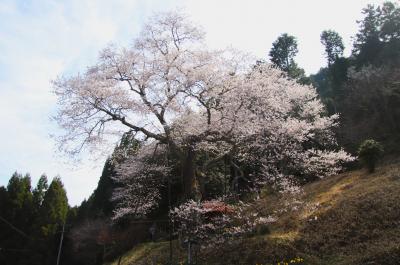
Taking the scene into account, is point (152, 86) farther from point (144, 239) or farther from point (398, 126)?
point (398, 126)

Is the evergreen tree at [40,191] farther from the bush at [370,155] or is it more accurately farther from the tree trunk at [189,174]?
the bush at [370,155]

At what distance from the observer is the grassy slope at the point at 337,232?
9320mm

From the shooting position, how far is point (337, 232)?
1062 centimetres

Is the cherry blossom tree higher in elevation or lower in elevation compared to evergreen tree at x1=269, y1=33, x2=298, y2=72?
lower

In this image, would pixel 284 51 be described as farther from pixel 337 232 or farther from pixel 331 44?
pixel 337 232

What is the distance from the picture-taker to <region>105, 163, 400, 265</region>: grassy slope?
9320mm

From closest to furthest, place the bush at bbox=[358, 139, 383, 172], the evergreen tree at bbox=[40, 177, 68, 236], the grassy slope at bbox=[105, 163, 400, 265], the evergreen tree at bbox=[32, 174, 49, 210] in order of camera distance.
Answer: the grassy slope at bbox=[105, 163, 400, 265], the bush at bbox=[358, 139, 383, 172], the evergreen tree at bbox=[40, 177, 68, 236], the evergreen tree at bbox=[32, 174, 49, 210]

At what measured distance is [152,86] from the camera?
13.6m

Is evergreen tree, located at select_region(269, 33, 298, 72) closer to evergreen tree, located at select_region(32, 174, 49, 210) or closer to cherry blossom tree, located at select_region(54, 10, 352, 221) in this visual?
cherry blossom tree, located at select_region(54, 10, 352, 221)

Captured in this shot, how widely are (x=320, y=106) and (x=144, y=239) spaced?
1213 centimetres

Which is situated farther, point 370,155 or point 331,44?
point 331,44

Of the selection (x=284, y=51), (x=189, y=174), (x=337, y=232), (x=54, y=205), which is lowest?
(x=337, y=232)

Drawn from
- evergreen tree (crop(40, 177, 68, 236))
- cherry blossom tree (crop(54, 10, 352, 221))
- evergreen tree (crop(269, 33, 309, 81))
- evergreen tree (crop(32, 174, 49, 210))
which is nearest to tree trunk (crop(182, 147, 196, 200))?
cherry blossom tree (crop(54, 10, 352, 221))

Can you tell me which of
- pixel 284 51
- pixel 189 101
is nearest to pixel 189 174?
pixel 189 101
